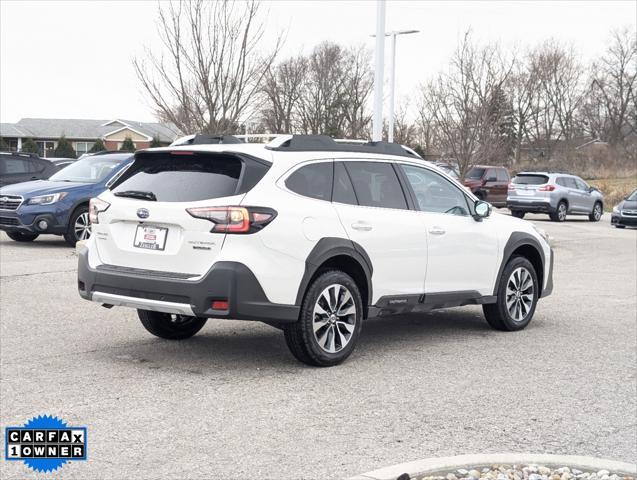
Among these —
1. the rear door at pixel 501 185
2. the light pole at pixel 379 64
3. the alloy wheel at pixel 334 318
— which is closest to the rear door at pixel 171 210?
the alloy wheel at pixel 334 318

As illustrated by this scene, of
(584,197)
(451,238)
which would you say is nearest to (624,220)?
(584,197)

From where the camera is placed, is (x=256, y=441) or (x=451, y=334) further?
(x=451, y=334)

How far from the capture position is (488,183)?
3553cm

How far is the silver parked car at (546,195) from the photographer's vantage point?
3173 cm

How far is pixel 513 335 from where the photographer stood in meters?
9.33

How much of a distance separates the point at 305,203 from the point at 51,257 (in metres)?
9.04

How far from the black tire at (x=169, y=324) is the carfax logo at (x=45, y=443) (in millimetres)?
2658

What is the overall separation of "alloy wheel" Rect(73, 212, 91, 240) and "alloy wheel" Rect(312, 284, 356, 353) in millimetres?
10376

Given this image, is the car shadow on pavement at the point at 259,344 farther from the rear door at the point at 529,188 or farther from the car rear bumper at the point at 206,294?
the rear door at the point at 529,188

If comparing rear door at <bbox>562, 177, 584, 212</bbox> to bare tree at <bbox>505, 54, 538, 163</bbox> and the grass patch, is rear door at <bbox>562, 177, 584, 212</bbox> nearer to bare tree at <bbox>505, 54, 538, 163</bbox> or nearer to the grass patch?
the grass patch

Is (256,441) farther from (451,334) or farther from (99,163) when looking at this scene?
(99,163)

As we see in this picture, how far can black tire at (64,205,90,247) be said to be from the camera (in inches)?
662

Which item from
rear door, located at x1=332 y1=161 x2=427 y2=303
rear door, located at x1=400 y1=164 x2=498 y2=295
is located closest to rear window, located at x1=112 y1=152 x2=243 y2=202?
rear door, located at x1=332 y1=161 x2=427 y2=303

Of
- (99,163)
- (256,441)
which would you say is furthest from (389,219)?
(99,163)
